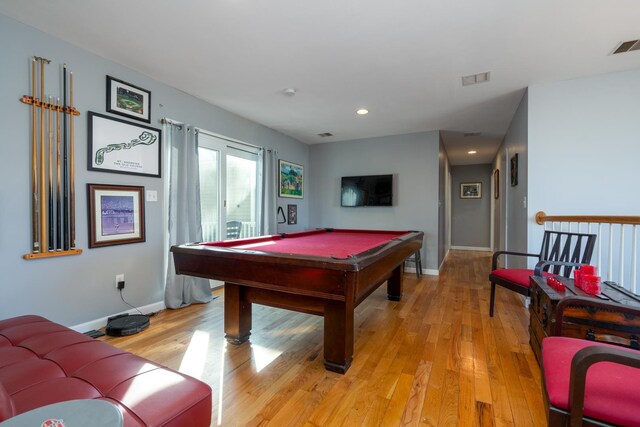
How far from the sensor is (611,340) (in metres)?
1.50

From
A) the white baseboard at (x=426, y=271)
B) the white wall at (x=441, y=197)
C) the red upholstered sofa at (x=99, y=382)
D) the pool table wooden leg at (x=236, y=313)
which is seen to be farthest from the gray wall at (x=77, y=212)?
the white wall at (x=441, y=197)

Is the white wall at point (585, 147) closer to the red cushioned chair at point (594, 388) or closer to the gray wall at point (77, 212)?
the red cushioned chair at point (594, 388)

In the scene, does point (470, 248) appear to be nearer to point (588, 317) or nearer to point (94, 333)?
point (588, 317)

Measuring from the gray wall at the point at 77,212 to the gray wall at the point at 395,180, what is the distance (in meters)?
2.92

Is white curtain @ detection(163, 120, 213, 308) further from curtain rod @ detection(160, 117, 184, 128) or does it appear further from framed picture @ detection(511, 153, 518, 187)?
framed picture @ detection(511, 153, 518, 187)

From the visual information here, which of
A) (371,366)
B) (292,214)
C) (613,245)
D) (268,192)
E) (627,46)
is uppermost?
(627,46)

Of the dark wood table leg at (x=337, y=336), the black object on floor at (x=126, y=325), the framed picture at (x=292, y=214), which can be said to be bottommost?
the black object on floor at (x=126, y=325)

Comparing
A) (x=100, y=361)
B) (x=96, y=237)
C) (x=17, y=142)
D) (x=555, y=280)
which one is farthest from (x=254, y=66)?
(x=555, y=280)

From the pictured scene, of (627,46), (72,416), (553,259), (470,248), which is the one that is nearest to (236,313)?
(72,416)

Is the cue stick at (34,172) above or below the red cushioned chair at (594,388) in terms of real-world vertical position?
above

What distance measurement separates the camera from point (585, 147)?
2.87m

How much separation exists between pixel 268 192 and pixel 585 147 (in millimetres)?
3846

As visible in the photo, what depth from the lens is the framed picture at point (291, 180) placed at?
5.03 metres

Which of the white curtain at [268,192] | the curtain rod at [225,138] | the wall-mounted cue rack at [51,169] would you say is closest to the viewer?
the wall-mounted cue rack at [51,169]
